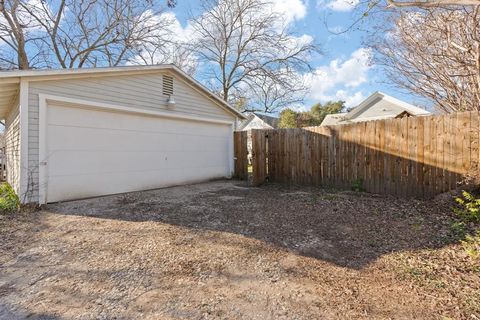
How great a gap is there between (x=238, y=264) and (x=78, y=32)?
50.7 feet

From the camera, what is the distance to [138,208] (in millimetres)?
5137

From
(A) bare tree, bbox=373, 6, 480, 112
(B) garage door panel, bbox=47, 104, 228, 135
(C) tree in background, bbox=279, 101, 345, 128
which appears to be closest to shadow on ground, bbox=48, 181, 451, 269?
(B) garage door panel, bbox=47, 104, 228, 135

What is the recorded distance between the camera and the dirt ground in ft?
7.00

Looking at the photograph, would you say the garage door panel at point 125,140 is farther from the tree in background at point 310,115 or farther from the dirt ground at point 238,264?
the tree in background at point 310,115

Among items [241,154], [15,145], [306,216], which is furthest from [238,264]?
[15,145]

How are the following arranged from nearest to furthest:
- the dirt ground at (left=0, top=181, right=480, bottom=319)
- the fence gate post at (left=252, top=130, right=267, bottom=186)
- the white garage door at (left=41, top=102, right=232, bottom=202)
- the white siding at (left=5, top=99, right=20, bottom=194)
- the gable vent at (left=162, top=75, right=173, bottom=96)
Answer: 1. the dirt ground at (left=0, top=181, right=480, bottom=319)
2. the white garage door at (left=41, top=102, right=232, bottom=202)
3. the white siding at (left=5, top=99, right=20, bottom=194)
4. the gable vent at (left=162, top=75, right=173, bottom=96)
5. the fence gate post at (left=252, top=130, right=267, bottom=186)

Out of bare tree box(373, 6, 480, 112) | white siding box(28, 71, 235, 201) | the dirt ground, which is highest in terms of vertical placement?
bare tree box(373, 6, 480, 112)

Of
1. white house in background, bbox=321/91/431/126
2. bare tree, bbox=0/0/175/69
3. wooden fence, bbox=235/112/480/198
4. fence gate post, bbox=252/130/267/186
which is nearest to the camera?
wooden fence, bbox=235/112/480/198

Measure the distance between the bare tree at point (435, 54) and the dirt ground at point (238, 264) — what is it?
413cm

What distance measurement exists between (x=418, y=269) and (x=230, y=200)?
3.68 metres

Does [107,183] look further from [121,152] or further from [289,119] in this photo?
[289,119]

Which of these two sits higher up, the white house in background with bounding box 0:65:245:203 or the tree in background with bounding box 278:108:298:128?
the tree in background with bounding box 278:108:298:128

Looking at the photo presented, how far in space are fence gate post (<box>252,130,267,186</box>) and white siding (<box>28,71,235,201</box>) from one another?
5.78 feet

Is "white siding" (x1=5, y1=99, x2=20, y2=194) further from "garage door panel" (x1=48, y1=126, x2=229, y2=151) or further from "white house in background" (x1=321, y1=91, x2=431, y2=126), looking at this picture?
"white house in background" (x1=321, y1=91, x2=431, y2=126)
